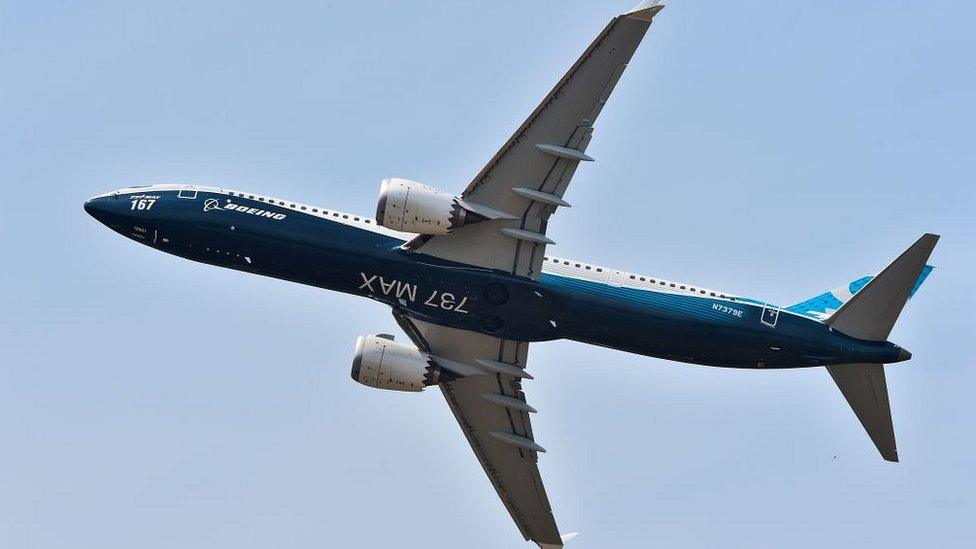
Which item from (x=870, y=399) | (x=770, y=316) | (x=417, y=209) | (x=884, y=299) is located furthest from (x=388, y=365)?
(x=884, y=299)

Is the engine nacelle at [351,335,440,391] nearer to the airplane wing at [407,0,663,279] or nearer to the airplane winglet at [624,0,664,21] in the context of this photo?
the airplane wing at [407,0,663,279]

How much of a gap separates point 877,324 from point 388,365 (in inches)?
855

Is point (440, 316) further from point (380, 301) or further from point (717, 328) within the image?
point (717, 328)

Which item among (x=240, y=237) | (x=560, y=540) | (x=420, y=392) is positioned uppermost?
(x=240, y=237)

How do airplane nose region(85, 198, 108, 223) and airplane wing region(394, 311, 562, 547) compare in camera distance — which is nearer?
airplane nose region(85, 198, 108, 223)

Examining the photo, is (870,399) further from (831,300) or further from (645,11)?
(645,11)

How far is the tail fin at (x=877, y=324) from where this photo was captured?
209 ft

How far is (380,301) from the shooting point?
67.7 m

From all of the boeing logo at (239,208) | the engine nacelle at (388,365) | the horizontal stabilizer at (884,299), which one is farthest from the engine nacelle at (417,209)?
the horizontal stabilizer at (884,299)

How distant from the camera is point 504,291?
218 ft

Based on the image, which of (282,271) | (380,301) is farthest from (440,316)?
(282,271)

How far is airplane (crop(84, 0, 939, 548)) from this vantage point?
212 feet

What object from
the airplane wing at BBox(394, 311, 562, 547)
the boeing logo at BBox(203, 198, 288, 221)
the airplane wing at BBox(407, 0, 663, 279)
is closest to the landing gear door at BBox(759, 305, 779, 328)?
the airplane wing at BBox(407, 0, 663, 279)

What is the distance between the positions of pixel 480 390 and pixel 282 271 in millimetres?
12658
